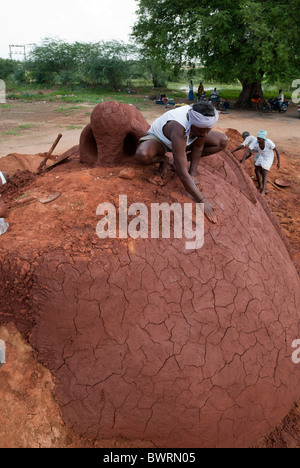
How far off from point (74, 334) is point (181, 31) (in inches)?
609

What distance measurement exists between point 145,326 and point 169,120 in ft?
4.59

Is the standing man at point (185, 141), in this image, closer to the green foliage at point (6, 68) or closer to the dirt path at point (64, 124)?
the dirt path at point (64, 124)

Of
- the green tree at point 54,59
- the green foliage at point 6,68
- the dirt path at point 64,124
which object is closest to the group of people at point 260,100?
the dirt path at point 64,124

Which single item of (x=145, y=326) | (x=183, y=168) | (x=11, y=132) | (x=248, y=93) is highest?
(x=248, y=93)

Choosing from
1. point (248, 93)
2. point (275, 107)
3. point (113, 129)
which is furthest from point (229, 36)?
point (113, 129)

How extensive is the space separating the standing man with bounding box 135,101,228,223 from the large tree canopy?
11.0 metres

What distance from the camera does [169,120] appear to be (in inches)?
90.5

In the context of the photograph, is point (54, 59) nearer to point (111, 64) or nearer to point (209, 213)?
point (111, 64)

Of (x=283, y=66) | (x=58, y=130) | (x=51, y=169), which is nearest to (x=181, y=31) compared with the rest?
(x=283, y=66)

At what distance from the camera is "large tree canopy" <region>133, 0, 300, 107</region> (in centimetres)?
1136

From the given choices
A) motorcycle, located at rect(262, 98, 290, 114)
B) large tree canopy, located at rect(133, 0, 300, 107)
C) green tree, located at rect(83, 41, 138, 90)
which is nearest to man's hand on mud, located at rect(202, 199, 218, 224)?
large tree canopy, located at rect(133, 0, 300, 107)

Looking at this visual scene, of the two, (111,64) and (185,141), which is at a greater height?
(111,64)

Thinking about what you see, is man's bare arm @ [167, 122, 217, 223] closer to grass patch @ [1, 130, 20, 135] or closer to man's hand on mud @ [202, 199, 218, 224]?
man's hand on mud @ [202, 199, 218, 224]

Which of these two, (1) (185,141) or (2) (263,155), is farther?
(2) (263,155)
